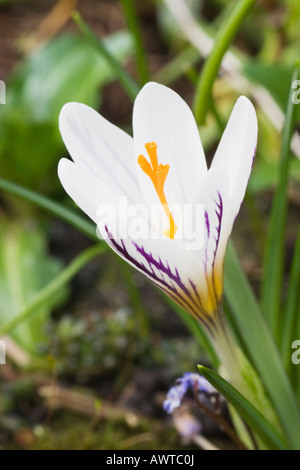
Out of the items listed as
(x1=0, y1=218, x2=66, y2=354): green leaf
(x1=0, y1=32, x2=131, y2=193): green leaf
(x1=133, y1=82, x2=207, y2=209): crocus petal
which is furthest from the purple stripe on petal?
(x1=0, y1=32, x2=131, y2=193): green leaf

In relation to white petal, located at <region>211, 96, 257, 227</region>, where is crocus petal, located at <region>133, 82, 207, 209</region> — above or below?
above

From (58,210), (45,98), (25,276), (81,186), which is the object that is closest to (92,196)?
(81,186)

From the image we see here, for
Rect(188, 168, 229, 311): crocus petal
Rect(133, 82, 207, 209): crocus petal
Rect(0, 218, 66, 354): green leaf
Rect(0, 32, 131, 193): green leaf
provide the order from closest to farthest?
Rect(188, 168, 229, 311): crocus petal
Rect(133, 82, 207, 209): crocus petal
Rect(0, 218, 66, 354): green leaf
Rect(0, 32, 131, 193): green leaf

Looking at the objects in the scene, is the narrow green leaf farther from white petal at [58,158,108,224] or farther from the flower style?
white petal at [58,158,108,224]

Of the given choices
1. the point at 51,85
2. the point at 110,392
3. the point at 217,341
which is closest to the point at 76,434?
the point at 110,392

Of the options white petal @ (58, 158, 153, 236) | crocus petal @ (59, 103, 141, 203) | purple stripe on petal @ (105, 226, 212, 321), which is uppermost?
crocus petal @ (59, 103, 141, 203)
